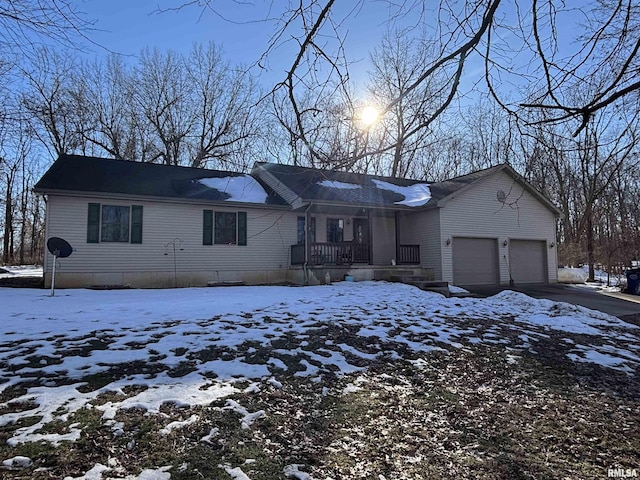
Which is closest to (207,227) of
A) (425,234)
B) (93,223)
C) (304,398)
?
(93,223)

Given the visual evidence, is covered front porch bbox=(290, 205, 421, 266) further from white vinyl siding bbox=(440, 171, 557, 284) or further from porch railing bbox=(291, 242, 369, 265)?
white vinyl siding bbox=(440, 171, 557, 284)

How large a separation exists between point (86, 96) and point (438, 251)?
2325cm

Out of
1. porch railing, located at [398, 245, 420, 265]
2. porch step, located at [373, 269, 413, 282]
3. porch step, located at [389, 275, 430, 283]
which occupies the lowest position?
porch step, located at [389, 275, 430, 283]

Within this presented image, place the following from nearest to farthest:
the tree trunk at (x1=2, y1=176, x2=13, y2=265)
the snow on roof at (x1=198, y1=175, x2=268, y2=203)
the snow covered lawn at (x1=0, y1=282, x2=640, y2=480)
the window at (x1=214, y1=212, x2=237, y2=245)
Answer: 1. the snow covered lawn at (x1=0, y1=282, x2=640, y2=480)
2. the window at (x1=214, y1=212, x2=237, y2=245)
3. the snow on roof at (x1=198, y1=175, x2=268, y2=203)
4. the tree trunk at (x1=2, y1=176, x2=13, y2=265)

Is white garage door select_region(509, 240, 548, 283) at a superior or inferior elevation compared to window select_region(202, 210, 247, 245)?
inferior

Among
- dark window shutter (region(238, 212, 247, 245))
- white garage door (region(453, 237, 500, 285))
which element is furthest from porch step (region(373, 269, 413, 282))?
dark window shutter (region(238, 212, 247, 245))

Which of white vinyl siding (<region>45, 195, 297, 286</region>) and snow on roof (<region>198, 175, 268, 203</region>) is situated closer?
white vinyl siding (<region>45, 195, 297, 286</region>)

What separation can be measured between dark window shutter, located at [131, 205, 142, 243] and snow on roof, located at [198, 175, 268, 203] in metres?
3.02

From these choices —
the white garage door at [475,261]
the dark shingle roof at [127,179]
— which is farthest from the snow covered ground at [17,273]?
the white garage door at [475,261]

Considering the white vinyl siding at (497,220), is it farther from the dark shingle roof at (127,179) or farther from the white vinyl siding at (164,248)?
the dark shingle roof at (127,179)

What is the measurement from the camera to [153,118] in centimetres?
2447

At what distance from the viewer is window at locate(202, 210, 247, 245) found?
13.8 meters

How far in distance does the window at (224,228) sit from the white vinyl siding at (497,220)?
26.6ft

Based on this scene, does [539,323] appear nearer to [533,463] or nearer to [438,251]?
[533,463]
